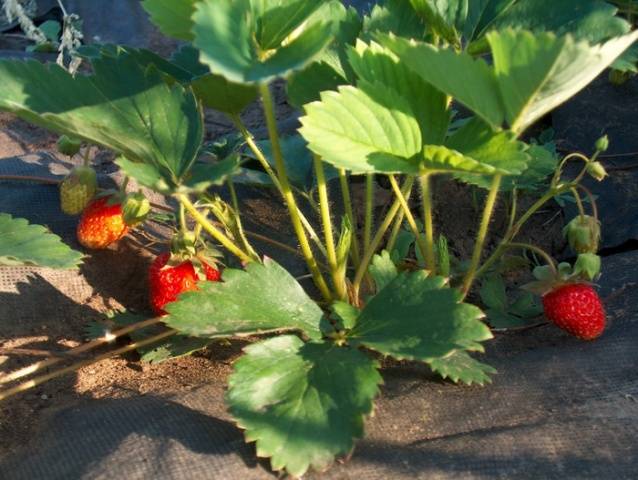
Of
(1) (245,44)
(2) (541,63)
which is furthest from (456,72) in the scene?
(1) (245,44)

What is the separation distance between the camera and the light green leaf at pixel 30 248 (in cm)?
107

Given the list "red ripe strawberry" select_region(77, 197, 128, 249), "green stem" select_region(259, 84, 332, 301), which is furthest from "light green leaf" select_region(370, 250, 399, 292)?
"red ripe strawberry" select_region(77, 197, 128, 249)

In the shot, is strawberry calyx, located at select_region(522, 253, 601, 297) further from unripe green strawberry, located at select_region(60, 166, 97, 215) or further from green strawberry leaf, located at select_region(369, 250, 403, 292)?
unripe green strawberry, located at select_region(60, 166, 97, 215)

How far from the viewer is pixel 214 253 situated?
1.25m

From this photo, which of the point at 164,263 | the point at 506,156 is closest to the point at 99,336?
the point at 164,263

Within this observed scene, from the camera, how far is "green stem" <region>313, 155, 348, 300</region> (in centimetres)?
114

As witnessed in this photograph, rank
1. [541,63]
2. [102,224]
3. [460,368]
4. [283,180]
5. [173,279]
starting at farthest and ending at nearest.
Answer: [102,224] → [173,279] → [283,180] → [460,368] → [541,63]

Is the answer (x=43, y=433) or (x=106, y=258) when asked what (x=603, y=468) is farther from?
(x=106, y=258)

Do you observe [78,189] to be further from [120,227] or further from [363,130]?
[363,130]

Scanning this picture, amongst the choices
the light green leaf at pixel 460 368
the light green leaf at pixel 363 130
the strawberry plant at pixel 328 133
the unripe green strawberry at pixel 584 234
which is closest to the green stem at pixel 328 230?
the strawberry plant at pixel 328 133

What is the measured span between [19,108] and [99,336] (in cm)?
39

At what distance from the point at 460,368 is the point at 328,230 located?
0.27 m

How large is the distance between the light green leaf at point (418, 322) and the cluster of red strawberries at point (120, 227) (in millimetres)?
297

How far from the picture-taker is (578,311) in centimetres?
121
